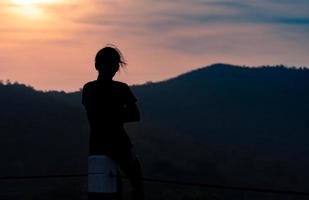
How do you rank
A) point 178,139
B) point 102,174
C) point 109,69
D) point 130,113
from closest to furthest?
point 102,174, point 130,113, point 109,69, point 178,139

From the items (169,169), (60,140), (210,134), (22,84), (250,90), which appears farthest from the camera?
(250,90)

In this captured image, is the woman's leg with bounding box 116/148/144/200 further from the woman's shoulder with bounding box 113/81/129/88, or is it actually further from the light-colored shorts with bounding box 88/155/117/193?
the woman's shoulder with bounding box 113/81/129/88

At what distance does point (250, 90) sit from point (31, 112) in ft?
341

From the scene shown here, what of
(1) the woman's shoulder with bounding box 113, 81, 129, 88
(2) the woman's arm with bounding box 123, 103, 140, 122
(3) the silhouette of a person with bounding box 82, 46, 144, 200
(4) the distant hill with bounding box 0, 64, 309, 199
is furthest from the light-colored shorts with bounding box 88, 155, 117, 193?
(4) the distant hill with bounding box 0, 64, 309, 199

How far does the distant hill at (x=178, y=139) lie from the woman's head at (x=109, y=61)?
2919 inches

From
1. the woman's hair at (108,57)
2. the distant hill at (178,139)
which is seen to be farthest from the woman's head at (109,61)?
the distant hill at (178,139)

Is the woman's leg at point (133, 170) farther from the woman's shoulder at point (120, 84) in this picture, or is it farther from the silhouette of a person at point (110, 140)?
the woman's shoulder at point (120, 84)

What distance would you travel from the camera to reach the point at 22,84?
122938mm

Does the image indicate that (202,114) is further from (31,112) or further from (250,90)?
(31,112)

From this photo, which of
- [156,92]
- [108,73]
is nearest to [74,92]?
[156,92]

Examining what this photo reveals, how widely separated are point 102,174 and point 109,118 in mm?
371

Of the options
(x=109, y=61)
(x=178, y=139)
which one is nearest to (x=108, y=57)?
(x=109, y=61)

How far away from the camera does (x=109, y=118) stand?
4.75 meters

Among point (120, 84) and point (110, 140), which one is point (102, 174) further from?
point (120, 84)
